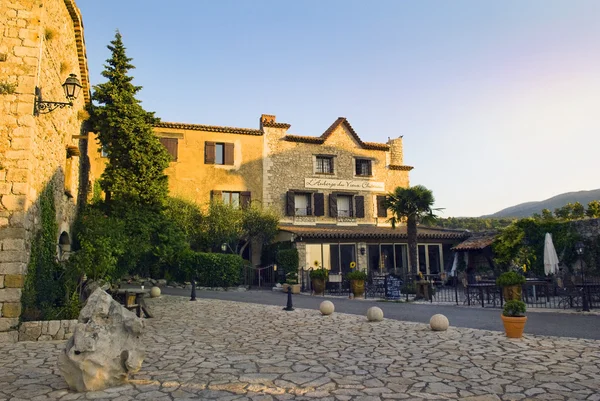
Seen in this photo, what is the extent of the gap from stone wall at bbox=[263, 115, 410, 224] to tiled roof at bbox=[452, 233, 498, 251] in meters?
6.02

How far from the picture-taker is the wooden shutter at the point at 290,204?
25734 millimetres

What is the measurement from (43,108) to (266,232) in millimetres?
15170

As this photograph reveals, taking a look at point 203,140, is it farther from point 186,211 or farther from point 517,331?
point 517,331

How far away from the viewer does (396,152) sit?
29.5 meters

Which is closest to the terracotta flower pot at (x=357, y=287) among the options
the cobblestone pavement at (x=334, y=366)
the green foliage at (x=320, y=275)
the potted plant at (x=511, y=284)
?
the green foliage at (x=320, y=275)

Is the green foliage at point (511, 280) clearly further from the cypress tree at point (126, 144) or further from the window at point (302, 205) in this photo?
the window at point (302, 205)

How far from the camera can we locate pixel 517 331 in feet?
26.0

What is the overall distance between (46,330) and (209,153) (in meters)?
17.4

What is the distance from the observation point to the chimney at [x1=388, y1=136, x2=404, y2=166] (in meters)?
29.3

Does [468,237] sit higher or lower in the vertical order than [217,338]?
higher

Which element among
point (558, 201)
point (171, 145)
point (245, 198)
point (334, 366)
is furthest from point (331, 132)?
point (558, 201)

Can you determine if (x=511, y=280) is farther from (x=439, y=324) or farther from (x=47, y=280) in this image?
(x=47, y=280)

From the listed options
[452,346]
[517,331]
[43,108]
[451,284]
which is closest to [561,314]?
[517,331]

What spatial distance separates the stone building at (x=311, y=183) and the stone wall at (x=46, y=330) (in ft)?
46.0
